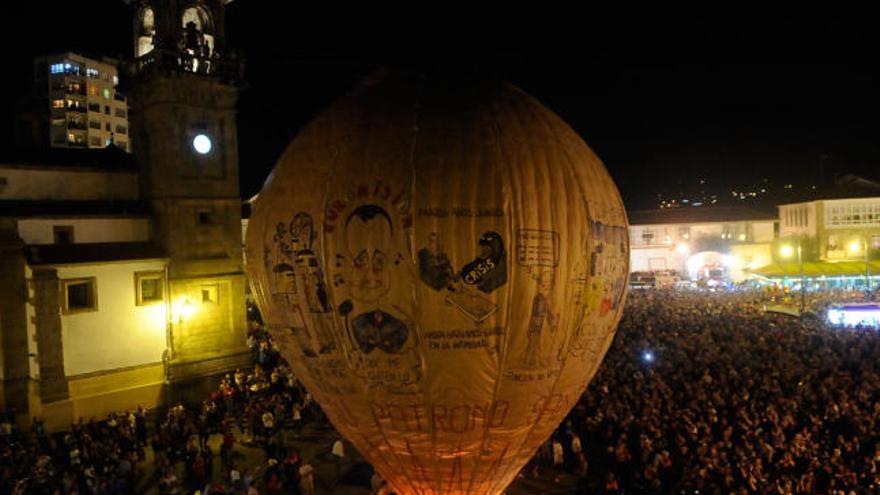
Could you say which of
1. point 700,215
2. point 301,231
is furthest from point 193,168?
point 700,215

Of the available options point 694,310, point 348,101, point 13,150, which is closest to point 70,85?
point 13,150

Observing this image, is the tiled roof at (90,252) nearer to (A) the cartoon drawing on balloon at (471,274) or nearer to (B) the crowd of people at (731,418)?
(B) the crowd of people at (731,418)

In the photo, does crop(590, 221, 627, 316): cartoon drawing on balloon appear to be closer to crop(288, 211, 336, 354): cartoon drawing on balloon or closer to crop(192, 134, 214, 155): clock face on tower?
crop(288, 211, 336, 354): cartoon drawing on balloon

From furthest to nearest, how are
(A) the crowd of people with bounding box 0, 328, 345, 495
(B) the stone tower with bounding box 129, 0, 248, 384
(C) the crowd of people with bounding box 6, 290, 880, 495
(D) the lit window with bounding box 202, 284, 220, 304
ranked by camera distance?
(D) the lit window with bounding box 202, 284, 220, 304 → (B) the stone tower with bounding box 129, 0, 248, 384 → (A) the crowd of people with bounding box 0, 328, 345, 495 → (C) the crowd of people with bounding box 6, 290, 880, 495

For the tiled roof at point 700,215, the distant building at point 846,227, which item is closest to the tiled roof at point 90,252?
the tiled roof at point 700,215

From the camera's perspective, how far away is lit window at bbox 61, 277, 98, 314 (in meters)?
18.4

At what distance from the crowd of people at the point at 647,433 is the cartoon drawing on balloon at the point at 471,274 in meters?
6.22

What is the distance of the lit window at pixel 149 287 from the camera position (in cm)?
1980

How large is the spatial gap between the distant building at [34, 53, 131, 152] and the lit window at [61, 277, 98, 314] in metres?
54.8

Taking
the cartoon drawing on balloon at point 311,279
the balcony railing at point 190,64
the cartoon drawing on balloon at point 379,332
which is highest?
the balcony railing at point 190,64

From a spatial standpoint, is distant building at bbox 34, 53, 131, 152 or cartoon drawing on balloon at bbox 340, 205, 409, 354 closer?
cartoon drawing on balloon at bbox 340, 205, 409, 354

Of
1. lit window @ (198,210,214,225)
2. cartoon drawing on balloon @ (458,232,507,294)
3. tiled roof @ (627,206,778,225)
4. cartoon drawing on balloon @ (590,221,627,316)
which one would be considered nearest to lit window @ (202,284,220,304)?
lit window @ (198,210,214,225)

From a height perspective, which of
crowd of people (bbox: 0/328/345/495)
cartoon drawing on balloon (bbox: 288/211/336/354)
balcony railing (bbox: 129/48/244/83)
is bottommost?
crowd of people (bbox: 0/328/345/495)

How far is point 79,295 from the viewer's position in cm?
1880
